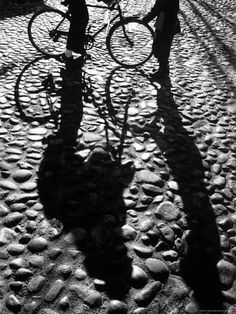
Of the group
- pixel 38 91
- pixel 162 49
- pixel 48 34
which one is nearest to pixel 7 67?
pixel 38 91

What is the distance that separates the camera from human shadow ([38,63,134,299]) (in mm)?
3018

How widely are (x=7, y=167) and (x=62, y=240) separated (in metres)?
1.42

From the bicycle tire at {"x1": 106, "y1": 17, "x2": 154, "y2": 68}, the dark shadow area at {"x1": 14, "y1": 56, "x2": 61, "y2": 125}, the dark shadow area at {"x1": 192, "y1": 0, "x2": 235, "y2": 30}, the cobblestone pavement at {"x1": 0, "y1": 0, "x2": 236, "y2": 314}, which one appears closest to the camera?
the cobblestone pavement at {"x1": 0, "y1": 0, "x2": 236, "y2": 314}

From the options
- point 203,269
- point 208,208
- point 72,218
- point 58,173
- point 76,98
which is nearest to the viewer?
point 203,269

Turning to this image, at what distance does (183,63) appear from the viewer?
792 centimetres

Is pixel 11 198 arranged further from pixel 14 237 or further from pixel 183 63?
pixel 183 63

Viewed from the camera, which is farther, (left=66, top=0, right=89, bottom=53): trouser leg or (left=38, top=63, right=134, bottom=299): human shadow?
(left=66, top=0, right=89, bottom=53): trouser leg

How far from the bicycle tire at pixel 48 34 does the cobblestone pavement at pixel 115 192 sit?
76 cm

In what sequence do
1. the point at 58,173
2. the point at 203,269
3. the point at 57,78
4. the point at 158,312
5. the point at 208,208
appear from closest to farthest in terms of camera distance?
the point at 158,312, the point at 203,269, the point at 208,208, the point at 58,173, the point at 57,78

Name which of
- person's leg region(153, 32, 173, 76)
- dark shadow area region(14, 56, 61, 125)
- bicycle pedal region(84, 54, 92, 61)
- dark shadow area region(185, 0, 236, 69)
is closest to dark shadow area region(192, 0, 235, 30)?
dark shadow area region(185, 0, 236, 69)

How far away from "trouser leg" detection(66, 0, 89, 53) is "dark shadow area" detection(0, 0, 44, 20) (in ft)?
14.7

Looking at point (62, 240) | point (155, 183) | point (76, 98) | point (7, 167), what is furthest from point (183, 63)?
point (62, 240)

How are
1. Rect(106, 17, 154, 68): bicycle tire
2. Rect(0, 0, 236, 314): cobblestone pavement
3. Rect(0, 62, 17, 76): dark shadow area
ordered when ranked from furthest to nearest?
Rect(106, 17, 154, 68): bicycle tire → Rect(0, 62, 17, 76): dark shadow area → Rect(0, 0, 236, 314): cobblestone pavement

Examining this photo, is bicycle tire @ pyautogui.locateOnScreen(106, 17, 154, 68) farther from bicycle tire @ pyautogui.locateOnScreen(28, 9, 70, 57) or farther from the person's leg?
bicycle tire @ pyautogui.locateOnScreen(28, 9, 70, 57)
